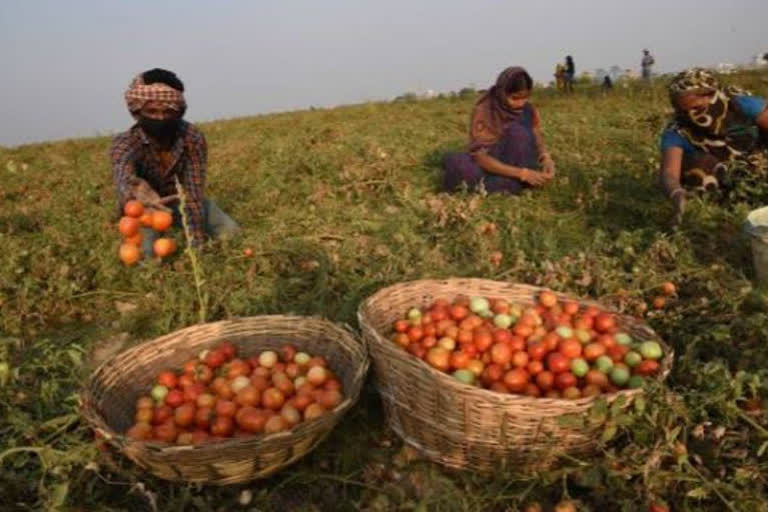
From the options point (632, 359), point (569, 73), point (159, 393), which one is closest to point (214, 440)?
point (159, 393)

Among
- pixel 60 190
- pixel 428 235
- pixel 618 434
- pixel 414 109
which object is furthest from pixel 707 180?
pixel 414 109

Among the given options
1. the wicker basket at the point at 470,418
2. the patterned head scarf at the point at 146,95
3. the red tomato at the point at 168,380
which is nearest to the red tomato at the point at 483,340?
the wicker basket at the point at 470,418

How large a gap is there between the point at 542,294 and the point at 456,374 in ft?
2.52

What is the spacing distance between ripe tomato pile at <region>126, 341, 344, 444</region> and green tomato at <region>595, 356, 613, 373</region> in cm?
105

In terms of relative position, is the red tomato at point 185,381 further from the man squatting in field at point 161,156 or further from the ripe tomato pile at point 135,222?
the man squatting in field at point 161,156

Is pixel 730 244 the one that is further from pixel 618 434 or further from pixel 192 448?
pixel 192 448

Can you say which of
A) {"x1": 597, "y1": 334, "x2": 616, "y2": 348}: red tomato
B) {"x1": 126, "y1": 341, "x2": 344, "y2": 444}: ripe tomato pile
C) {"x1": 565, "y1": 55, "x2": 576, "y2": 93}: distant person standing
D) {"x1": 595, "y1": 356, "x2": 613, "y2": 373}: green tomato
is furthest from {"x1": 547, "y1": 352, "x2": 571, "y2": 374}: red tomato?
{"x1": 565, "y1": 55, "x2": 576, "y2": 93}: distant person standing

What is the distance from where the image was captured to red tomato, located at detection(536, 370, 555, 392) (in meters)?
2.44

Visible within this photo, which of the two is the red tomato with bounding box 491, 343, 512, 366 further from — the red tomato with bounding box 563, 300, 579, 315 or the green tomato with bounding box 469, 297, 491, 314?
the red tomato with bounding box 563, 300, 579, 315

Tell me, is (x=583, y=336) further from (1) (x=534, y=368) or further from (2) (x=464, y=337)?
(2) (x=464, y=337)

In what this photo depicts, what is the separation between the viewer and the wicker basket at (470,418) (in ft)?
6.77

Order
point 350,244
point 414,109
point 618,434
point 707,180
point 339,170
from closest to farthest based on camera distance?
1. point 618,434
2. point 350,244
3. point 707,180
4. point 339,170
5. point 414,109

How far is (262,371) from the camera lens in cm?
272

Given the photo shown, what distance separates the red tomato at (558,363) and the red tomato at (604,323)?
345 mm
